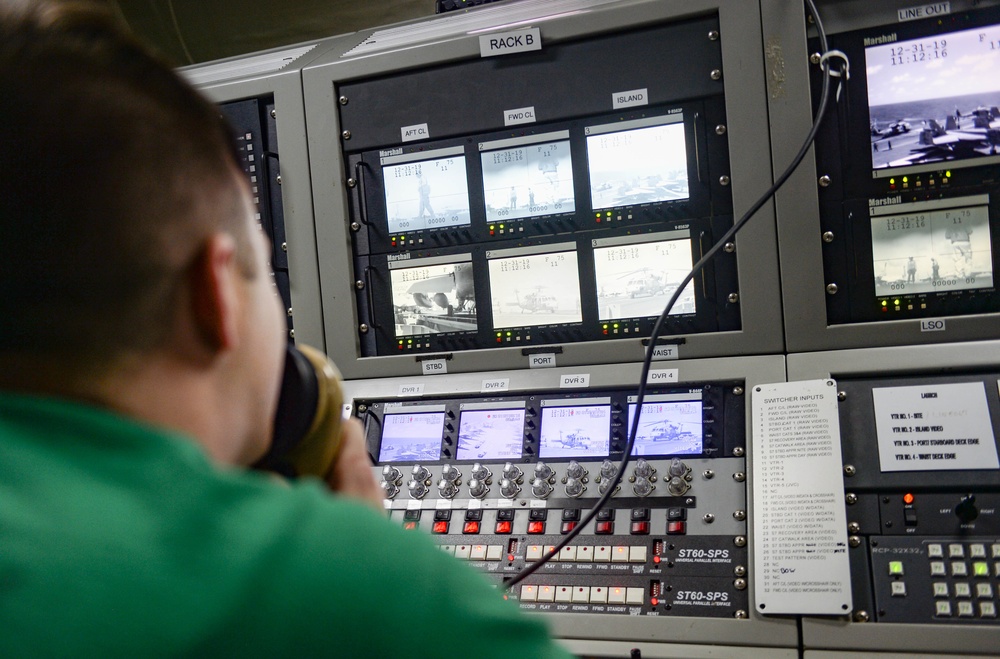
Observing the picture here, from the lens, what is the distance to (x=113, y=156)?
0.57 m

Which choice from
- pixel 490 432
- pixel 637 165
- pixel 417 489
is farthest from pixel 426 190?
pixel 417 489

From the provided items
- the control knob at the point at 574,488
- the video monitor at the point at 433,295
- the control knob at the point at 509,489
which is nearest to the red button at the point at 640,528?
the control knob at the point at 574,488

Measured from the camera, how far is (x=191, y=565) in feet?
1.49

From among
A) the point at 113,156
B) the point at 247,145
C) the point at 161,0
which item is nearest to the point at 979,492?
the point at 113,156

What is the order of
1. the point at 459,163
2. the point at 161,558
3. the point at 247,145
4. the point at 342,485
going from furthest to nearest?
the point at 247,145 < the point at 459,163 < the point at 342,485 < the point at 161,558

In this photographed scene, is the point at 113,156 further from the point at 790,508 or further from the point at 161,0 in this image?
the point at 161,0

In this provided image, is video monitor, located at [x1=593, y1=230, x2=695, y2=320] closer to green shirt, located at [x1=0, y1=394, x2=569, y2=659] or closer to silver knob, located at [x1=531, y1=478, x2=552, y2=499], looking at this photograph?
silver knob, located at [x1=531, y1=478, x2=552, y2=499]

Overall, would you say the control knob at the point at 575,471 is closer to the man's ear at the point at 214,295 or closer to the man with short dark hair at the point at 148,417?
Answer: the man with short dark hair at the point at 148,417

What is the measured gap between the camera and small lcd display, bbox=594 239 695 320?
6.31 feet

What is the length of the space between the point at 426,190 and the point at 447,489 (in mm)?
769

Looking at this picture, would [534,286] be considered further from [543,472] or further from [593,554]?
[593,554]

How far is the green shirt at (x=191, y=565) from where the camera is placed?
43 cm

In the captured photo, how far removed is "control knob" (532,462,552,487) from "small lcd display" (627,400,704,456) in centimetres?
19

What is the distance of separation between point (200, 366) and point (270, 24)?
293 centimetres
